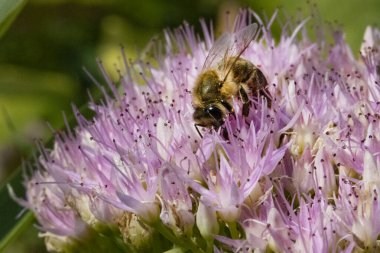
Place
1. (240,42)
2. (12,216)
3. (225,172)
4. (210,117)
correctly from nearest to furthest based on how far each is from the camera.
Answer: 1. (225,172)
2. (210,117)
3. (240,42)
4. (12,216)

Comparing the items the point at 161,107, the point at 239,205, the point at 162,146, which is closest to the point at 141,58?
the point at 161,107

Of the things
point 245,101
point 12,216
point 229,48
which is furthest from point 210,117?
point 12,216

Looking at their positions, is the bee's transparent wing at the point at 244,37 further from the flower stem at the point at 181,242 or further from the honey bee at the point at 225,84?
the flower stem at the point at 181,242

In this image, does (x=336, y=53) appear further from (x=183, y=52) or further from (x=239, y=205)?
(x=239, y=205)

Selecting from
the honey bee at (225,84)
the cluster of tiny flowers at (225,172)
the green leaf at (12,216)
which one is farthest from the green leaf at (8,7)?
the green leaf at (12,216)

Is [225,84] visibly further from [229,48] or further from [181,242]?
[181,242]

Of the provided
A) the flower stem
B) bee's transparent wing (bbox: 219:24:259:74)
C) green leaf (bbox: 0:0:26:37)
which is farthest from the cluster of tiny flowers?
green leaf (bbox: 0:0:26:37)

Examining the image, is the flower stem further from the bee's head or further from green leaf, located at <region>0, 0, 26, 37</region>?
green leaf, located at <region>0, 0, 26, 37</region>
